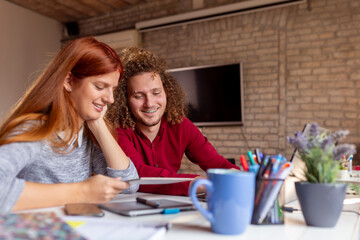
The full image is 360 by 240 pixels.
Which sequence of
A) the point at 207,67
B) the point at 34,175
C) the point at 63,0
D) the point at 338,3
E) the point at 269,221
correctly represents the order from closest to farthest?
the point at 269,221 → the point at 34,175 → the point at 338,3 → the point at 207,67 → the point at 63,0

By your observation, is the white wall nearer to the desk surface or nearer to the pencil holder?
the desk surface

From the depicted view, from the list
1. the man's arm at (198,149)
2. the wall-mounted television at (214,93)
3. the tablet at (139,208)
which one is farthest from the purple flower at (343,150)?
the wall-mounted television at (214,93)

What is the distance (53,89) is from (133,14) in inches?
163

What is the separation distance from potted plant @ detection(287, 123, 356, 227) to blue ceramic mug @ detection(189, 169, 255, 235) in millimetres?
162

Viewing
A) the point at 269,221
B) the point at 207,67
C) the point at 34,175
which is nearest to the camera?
the point at 269,221

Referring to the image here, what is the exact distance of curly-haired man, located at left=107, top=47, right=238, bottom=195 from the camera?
160 centimetres

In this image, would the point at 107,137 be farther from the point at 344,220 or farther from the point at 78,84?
the point at 344,220

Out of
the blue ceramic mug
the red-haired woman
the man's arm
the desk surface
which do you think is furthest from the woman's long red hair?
the man's arm

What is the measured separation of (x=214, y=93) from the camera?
4.23 m

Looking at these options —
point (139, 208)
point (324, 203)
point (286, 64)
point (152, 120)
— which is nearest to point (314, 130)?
point (324, 203)

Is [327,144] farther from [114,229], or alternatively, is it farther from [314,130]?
[114,229]

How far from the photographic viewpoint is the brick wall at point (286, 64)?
3.57 metres

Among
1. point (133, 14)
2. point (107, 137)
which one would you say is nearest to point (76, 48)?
point (107, 137)

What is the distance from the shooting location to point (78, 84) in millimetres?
1144
